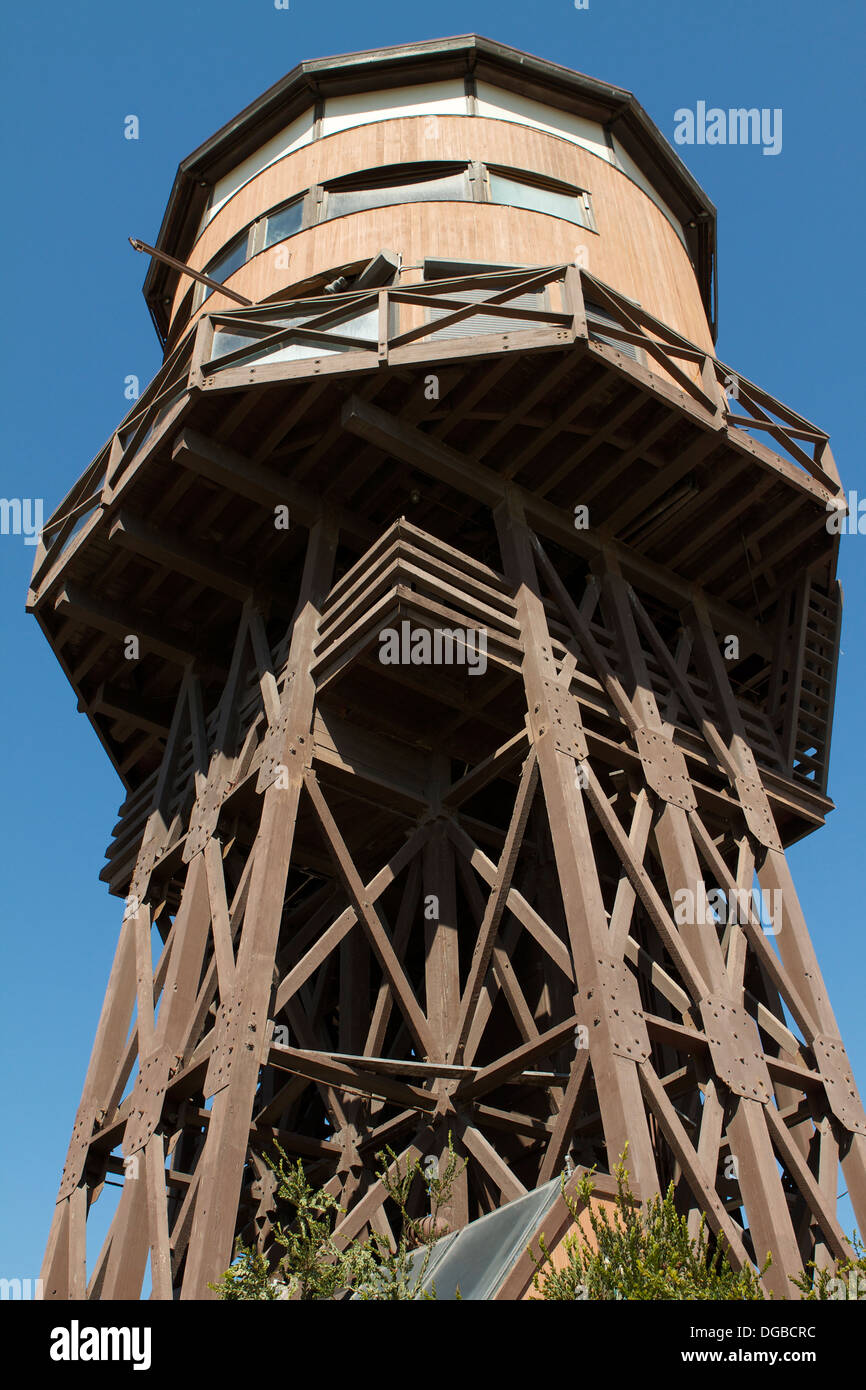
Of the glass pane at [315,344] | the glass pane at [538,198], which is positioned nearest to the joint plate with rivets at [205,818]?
the glass pane at [315,344]

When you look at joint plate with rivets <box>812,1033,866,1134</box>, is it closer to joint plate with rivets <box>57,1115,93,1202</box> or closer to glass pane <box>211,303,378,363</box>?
joint plate with rivets <box>57,1115,93,1202</box>

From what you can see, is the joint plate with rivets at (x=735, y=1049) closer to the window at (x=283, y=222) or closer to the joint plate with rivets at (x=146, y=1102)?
the joint plate with rivets at (x=146, y=1102)

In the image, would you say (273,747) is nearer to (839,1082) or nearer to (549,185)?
(839,1082)

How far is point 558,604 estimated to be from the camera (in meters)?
13.3

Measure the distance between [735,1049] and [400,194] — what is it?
10.9 meters

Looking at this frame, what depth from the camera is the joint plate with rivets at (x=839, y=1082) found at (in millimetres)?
11750

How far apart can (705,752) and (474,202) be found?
726 cm

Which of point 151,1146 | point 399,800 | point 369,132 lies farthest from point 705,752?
point 369,132

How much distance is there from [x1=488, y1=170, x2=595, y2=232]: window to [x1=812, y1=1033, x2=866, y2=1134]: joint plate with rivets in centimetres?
1022

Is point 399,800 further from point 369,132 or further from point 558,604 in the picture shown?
point 369,132

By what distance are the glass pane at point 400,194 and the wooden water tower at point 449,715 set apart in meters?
0.06

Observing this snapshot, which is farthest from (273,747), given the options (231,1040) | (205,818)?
(231,1040)

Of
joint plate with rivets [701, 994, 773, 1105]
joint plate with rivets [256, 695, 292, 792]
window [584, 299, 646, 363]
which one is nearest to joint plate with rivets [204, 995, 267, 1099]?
joint plate with rivets [256, 695, 292, 792]

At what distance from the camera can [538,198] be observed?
53.8 ft
